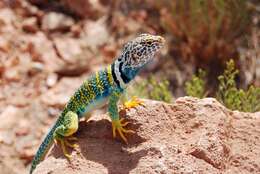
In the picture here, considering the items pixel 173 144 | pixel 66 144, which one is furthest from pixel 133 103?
pixel 66 144

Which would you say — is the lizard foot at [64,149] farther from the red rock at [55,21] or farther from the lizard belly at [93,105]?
the red rock at [55,21]

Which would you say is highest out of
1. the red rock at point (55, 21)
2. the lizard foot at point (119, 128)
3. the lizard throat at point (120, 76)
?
the red rock at point (55, 21)

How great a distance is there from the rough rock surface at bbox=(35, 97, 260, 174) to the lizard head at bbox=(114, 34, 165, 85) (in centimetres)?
25

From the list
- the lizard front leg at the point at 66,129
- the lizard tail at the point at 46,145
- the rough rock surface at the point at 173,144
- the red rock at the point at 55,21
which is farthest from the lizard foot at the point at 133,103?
the red rock at the point at 55,21

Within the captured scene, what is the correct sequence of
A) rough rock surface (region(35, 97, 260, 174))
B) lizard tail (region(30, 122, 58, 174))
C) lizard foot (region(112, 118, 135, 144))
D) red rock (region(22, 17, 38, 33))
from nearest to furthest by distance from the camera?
rough rock surface (region(35, 97, 260, 174)) → lizard foot (region(112, 118, 135, 144)) → lizard tail (region(30, 122, 58, 174)) → red rock (region(22, 17, 38, 33))

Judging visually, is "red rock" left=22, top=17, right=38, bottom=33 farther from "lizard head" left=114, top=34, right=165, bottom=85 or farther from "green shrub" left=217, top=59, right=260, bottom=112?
"lizard head" left=114, top=34, right=165, bottom=85

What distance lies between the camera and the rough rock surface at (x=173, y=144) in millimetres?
3348

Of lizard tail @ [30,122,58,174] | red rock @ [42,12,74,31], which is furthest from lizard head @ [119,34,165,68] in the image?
red rock @ [42,12,74,31]

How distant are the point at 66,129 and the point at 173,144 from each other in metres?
0.77

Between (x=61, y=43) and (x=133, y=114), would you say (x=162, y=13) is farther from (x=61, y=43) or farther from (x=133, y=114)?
(x=133, y=114)

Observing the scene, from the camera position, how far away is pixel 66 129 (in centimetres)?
366

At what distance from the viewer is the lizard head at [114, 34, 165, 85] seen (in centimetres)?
358

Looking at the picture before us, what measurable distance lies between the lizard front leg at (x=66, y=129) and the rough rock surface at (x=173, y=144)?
70mm

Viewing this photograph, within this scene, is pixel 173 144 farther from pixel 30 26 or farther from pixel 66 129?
pixel 30 26
